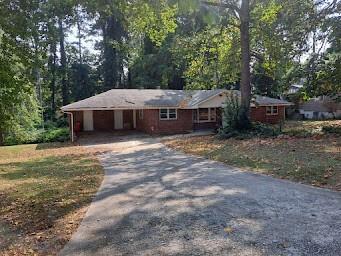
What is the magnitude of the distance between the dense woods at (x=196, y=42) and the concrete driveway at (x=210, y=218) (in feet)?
12.5

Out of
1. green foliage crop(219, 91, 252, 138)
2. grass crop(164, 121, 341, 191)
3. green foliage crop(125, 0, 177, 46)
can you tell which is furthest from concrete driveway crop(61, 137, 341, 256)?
green foliage crop(219, 91, 252, 138)

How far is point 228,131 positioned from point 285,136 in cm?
336

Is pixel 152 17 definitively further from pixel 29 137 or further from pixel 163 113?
pixel 29 137

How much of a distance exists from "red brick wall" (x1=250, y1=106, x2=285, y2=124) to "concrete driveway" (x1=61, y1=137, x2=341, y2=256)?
21.7 metres

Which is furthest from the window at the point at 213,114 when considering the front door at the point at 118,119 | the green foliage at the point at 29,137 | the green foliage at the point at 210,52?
the green foliage at the point at 29,137

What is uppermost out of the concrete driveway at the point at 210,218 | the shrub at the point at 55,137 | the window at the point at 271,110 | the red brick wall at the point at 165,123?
the window at the point at 271,110

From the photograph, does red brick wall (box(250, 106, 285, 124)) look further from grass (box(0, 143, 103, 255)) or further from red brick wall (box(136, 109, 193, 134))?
grass (box(0, 143, 103, 255))

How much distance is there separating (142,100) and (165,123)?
2598 millimetres

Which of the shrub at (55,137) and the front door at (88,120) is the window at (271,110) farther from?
the shrub at (55,137)

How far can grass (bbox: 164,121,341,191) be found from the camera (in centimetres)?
952

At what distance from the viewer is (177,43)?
77.2ft

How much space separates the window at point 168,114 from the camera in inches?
1073

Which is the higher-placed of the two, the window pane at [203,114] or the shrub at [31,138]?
the window pane at [203,114]

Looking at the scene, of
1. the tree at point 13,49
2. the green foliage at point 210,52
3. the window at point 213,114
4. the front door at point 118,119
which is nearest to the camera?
the tree at point 13,49
